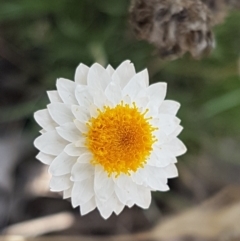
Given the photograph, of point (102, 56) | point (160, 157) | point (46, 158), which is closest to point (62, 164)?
point (46, 158)

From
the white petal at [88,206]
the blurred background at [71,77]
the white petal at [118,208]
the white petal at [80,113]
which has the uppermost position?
the blurred background at [71,77]

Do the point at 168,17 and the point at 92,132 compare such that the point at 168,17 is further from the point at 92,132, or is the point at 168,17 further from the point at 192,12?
the point at 92,132

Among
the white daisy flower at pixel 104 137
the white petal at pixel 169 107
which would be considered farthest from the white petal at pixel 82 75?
the white petal at pixel 169 107

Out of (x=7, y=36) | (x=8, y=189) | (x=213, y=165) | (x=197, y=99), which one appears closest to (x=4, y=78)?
(x=7, y=36)

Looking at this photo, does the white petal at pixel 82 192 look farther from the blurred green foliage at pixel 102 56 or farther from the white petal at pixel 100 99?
the blurred green foliage at pixel 102 56

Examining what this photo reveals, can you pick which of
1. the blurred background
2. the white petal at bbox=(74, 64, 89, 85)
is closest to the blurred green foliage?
the blurred background

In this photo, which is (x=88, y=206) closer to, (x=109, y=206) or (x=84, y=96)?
(x=109, y=206)

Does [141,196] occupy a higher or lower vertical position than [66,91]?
lower
